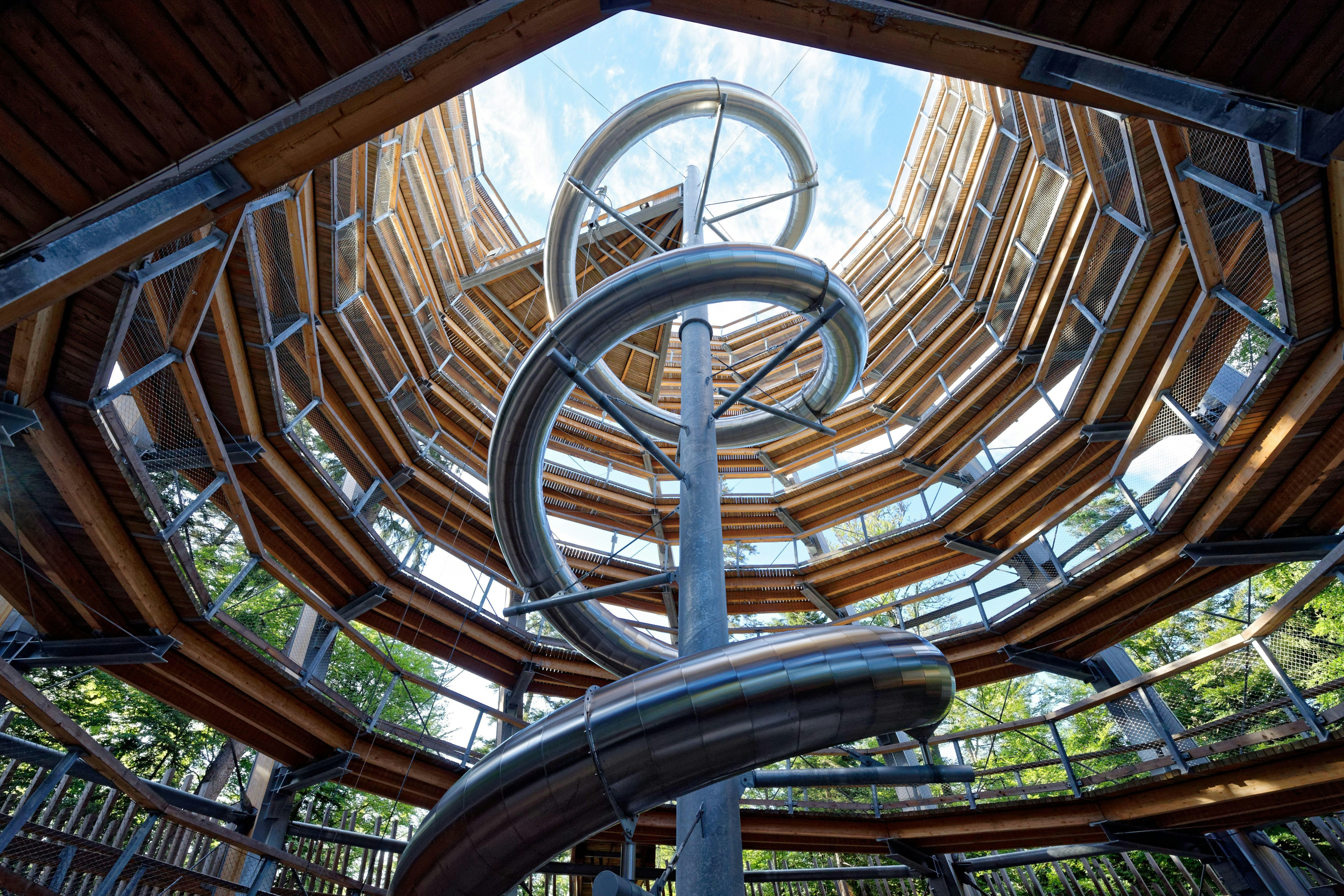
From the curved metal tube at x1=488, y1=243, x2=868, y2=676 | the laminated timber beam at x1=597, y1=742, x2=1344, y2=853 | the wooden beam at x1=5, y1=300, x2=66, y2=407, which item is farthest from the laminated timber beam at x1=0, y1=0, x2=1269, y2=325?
the laminated timber beam at x1=597, y1=742, x2=1344, y2=853

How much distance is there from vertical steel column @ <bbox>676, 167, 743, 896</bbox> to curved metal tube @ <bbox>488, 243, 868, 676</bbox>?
1.21 ft

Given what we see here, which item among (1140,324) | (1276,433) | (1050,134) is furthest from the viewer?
(1050,134)

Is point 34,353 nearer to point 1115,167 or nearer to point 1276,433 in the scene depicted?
point 1276,433

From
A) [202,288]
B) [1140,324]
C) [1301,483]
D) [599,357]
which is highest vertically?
[1140,324]

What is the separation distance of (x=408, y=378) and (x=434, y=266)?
3.31 meters

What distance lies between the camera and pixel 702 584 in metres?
6.55

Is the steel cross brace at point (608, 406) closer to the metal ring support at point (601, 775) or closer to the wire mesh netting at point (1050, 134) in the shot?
the metal ring support at point (601, 775)

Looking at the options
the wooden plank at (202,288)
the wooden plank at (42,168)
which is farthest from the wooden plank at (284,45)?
the wooden plank at (202,288)

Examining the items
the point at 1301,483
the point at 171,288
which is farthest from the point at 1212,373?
the point at 171,288

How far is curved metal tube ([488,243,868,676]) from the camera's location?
7.66 metres

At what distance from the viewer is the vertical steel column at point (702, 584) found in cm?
509

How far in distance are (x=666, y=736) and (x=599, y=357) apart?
4439 mm

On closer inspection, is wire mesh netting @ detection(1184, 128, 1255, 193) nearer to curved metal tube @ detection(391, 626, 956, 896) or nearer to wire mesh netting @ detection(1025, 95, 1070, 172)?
wire mesh netting @ detection(1025, 95, 1070, 172)

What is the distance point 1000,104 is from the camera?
1273cm
